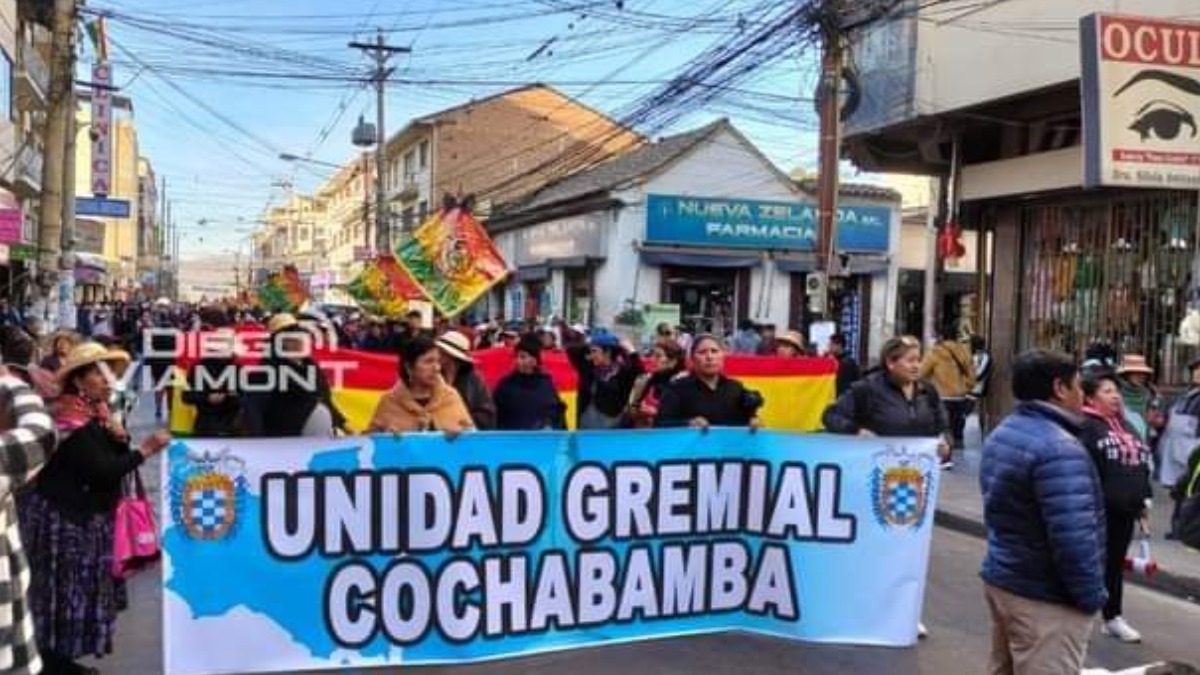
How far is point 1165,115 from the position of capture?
35.0 feet

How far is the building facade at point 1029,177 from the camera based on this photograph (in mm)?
13633

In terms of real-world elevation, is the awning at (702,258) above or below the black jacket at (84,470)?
above

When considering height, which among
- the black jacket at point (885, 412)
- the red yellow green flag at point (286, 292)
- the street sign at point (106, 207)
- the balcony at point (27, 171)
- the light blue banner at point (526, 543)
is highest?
the balcony at point (27, 171)

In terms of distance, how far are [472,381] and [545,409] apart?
4.10ft

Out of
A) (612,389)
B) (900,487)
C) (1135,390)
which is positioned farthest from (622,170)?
(900,487)

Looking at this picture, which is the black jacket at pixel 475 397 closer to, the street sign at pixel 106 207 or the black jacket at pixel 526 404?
the black jacket at pixel 526 404

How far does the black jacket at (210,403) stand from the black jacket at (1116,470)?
212 inches

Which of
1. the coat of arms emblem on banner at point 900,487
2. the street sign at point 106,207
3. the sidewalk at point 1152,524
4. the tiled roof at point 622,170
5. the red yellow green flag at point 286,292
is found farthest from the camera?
the tiled roof at point 622,170

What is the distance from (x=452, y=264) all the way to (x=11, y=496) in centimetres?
1043

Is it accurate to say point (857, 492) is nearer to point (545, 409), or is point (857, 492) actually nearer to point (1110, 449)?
point (1110, 449)

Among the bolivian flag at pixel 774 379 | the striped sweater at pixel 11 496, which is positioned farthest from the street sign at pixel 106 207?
the striped sweater at pixel 11 496

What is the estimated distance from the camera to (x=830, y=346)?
1409 cm

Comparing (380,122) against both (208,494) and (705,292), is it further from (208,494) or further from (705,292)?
(208,494)

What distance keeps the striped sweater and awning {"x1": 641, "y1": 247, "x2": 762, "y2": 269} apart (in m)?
25.8
